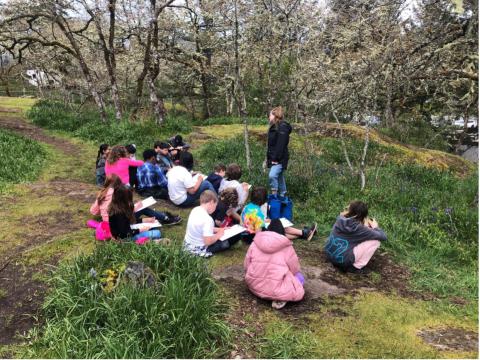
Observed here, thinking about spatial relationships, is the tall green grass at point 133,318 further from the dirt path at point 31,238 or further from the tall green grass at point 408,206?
the tall green grass at point 408,206

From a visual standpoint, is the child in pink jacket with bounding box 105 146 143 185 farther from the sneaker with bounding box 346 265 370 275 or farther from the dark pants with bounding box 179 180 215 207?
the sneaker with bounding box 346 265 370 275

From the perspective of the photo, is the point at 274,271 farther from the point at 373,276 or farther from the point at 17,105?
the point at 17,105

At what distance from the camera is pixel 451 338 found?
3936 mm

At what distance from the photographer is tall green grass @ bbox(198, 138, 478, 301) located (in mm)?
5535

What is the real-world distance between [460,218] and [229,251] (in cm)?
374

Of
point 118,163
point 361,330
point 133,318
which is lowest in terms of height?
point 361,330

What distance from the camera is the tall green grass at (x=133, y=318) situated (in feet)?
10.9

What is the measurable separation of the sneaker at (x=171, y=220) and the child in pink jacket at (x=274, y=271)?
2.40 metres

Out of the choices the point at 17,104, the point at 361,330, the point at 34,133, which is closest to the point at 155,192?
the point at 361,330

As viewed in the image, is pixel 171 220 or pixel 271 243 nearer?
pixel 271 243

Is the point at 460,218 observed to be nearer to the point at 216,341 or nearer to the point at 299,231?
the point at 299,231

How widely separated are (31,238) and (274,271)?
3512 mm

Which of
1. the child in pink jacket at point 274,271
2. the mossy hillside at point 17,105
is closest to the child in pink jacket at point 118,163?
the child in pink jacket at point 274,271

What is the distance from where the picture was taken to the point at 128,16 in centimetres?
1691
